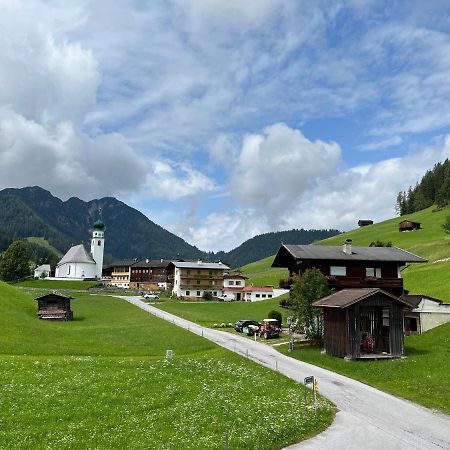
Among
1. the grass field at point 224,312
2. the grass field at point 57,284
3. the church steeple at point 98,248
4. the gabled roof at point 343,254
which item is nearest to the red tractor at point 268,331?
the gabled roof at point 343,254

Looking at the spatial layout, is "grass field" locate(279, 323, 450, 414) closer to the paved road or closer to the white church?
the paved road

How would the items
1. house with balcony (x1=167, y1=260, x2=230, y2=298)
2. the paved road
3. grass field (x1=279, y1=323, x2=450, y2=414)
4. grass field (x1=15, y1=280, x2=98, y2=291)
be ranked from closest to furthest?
the paved road < grass field (x1=279, y1=323, x2=450, y2=414) < house with balcony (x1=167, y1=260, x2=230, y2=298) < grass field (x1=15, y1=280, x2=98, y2=291)

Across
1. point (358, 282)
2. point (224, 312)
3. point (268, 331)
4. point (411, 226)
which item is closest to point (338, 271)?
point (358, 282)

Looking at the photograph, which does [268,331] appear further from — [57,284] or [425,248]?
[57,284]

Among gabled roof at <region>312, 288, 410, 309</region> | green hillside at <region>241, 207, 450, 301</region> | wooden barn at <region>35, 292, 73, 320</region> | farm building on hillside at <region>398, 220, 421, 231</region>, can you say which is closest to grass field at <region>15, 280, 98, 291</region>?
green hillside at <region>241, 207, 450, 301</region>

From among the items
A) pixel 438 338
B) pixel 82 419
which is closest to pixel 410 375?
pixel 438 338

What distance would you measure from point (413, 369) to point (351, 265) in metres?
22.7

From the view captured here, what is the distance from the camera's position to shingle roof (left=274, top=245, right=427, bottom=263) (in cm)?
5559

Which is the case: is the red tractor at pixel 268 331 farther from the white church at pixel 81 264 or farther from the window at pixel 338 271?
the white church at pixel 81 264

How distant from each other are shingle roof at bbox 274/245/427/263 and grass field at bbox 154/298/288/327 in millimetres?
21903

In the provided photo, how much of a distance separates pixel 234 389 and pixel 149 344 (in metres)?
22.6

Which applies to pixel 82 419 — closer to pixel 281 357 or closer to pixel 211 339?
pixel 281 357

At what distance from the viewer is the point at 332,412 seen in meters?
24.0

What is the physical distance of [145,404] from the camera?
22.6 m
